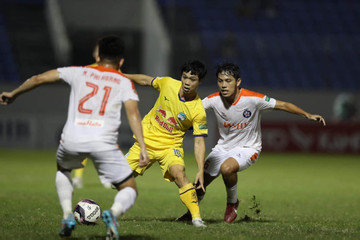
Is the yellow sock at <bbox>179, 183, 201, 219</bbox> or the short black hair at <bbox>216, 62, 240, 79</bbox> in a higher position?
the short black hair at <bbox>216, 62, 240, 79</bbox>

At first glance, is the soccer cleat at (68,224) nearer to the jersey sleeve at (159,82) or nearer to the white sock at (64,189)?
the white sock at (64,189)

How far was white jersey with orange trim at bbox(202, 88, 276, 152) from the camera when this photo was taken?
8.29 meters

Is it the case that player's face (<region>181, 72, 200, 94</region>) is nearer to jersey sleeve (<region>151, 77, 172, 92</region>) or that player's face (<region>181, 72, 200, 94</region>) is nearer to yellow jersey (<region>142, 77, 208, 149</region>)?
yellow jersey (<region>142, 77, 208, 149</region>)

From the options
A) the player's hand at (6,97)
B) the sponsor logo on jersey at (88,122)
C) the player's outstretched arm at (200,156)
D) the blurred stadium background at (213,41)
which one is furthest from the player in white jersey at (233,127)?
the blurred stadium background at (213,41)

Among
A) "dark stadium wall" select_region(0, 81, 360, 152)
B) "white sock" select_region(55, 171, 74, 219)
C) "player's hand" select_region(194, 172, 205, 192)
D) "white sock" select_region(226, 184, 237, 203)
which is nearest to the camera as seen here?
"white sock" select_region(55, 171, 74, 219)

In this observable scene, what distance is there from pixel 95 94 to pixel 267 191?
305 inches

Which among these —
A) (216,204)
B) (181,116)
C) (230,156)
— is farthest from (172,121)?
(216,204)

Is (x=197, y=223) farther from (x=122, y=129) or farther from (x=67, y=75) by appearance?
(x=122, y=129)

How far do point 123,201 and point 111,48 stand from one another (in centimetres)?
143

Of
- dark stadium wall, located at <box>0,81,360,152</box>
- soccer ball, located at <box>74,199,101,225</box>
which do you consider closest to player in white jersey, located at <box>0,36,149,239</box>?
soccer ball, located at <box>74,199,101,225</box>

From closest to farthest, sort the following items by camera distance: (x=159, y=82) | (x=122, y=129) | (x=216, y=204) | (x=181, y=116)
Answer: (x=181, y=116)
(x=159, y=82)
(x=216, y=204)
(x=122, y=129)

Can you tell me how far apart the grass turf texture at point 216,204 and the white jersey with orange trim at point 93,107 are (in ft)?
3.62

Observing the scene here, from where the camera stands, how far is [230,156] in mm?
8281

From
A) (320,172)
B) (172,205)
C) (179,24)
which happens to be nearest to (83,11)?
(179,24)
